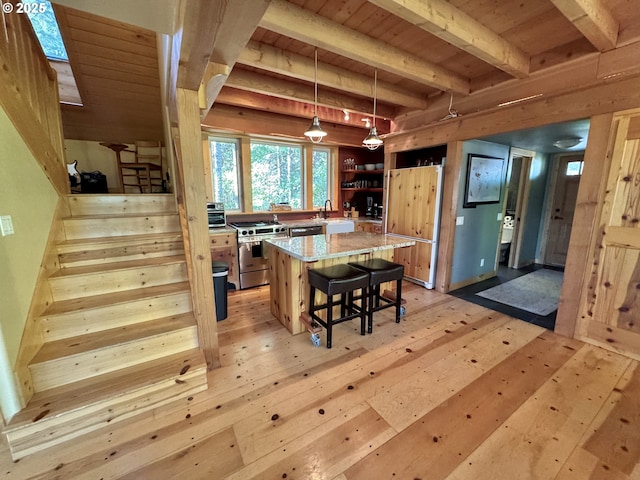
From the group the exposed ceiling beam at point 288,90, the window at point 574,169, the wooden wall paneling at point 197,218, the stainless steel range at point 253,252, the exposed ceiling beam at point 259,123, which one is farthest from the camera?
the window at point 574,169

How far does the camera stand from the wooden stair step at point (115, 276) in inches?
82.2

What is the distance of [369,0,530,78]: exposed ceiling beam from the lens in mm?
1662

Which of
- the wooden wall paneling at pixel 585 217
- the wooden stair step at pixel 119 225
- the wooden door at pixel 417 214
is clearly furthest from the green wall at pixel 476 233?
the wooden stair step at pixel 119 225

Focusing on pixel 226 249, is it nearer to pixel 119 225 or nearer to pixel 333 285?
pixel 119 225

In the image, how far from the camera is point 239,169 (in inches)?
172

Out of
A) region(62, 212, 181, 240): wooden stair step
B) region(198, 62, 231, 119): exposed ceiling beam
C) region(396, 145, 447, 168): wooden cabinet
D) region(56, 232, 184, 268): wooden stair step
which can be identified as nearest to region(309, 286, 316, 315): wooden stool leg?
region(56, 232, 184, 268): wooden stair step

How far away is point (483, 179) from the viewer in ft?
12.6

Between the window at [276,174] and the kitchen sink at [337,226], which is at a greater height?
the window at [276,174]

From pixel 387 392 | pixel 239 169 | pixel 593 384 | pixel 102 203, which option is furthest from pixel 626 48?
pixel 102 203

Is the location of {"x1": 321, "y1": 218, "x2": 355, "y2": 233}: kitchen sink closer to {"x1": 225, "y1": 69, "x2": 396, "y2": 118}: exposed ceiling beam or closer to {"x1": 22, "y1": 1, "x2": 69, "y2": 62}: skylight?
{"x1": 225, "y1": 69, "x2": 396, "y2": 118}: exposed ceiling beam

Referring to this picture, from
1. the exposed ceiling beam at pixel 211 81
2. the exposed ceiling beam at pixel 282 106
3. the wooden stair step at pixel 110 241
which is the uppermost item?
the exposed ceiling beam at pixel 282 106

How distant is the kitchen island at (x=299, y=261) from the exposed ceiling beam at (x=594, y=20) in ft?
6.62

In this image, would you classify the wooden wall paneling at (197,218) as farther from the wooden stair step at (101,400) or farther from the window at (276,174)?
the window at (276,174)

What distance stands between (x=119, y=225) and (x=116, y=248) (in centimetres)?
30
